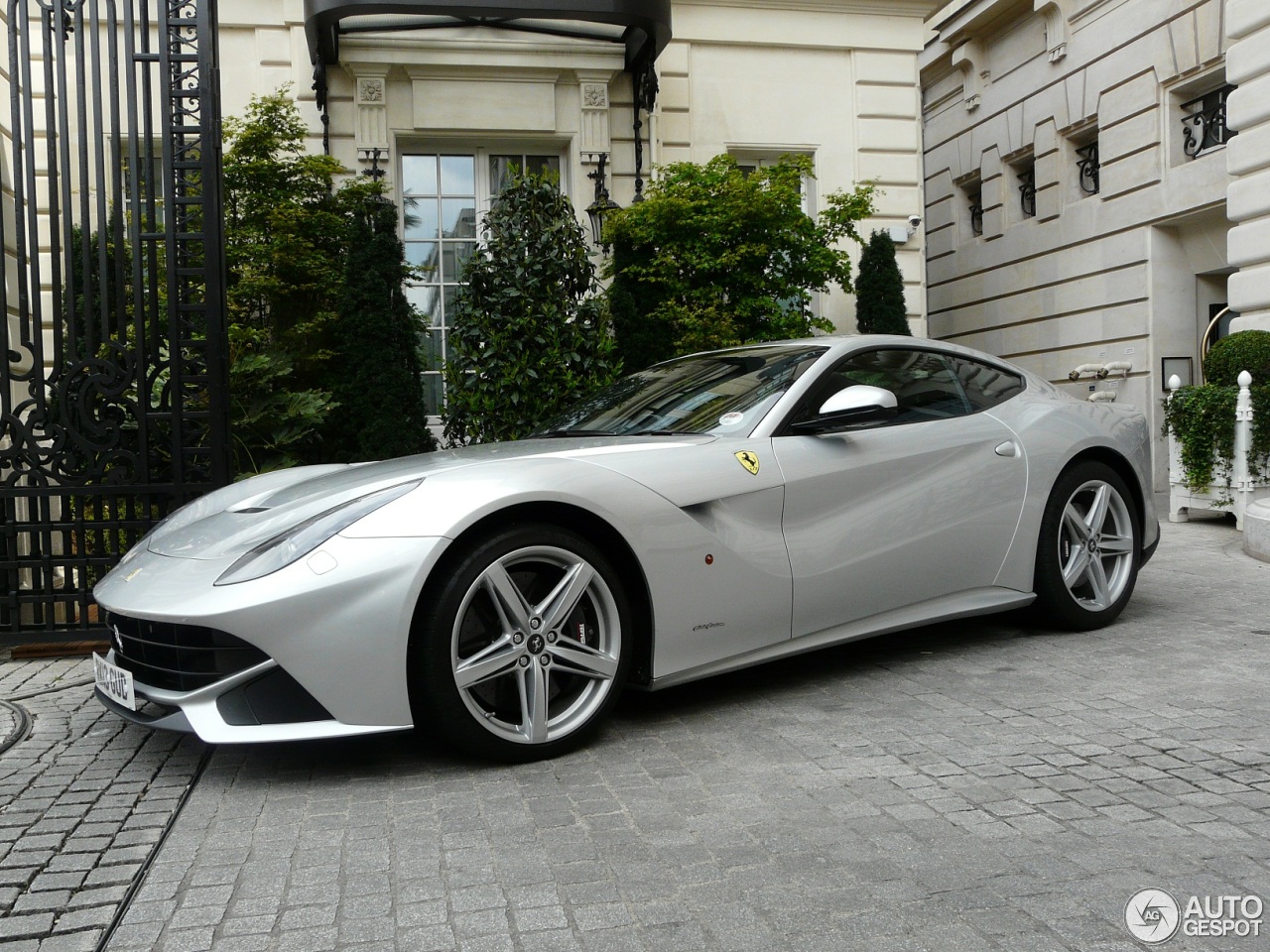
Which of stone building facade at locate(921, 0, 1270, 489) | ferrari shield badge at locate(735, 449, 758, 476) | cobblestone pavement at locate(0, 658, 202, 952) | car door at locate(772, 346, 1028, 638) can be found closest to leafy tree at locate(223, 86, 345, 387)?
cobblestone pavement at locate(0, 658, 202, 952)

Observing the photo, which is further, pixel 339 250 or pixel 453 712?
pixel 339 250

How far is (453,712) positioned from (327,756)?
23.8 inches

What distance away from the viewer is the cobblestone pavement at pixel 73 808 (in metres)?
2.59

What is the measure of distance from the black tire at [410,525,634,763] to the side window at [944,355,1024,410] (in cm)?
216

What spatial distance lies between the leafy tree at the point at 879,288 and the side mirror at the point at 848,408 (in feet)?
28.1

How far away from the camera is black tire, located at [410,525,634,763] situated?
341cm

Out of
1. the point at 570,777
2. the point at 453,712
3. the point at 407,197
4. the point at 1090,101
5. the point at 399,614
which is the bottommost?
the point at 570,777

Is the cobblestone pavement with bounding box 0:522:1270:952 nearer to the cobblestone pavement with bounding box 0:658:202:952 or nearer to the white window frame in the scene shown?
the cobblestone pavement with bounding box 0:658:202:952

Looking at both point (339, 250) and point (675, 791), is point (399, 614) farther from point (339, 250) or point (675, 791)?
point (339, 250)

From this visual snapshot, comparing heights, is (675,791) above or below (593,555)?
below

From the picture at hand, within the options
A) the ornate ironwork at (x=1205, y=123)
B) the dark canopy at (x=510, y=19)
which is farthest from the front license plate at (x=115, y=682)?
the ornate ironwork at (x=1205, y=123)

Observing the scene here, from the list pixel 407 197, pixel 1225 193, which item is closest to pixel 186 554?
pixel 407 197

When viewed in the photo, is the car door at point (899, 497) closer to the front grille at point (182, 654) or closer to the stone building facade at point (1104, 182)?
the front grille at point (182, 654)

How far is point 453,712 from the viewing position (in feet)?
11.2
